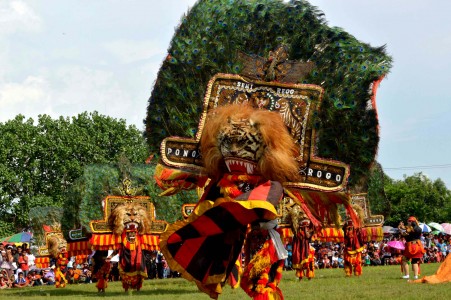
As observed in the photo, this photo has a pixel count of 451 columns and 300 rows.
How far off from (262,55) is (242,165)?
6317 millimetres

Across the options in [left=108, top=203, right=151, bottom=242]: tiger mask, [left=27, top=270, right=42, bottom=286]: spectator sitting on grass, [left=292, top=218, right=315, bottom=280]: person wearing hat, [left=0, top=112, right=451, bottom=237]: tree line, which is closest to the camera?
[left=108, top=203, right=151, bottom=242]: tiger mask

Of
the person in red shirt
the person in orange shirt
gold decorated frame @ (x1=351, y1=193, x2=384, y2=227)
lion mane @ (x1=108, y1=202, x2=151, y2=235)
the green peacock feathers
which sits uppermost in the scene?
the green peacock feathers

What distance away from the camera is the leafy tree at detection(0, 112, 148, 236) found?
50188 mm

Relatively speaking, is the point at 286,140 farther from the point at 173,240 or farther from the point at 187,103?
the point at 187,103

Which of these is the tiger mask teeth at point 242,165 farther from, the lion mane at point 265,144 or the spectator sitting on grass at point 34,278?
the spectator sitting on grass at point 34,278

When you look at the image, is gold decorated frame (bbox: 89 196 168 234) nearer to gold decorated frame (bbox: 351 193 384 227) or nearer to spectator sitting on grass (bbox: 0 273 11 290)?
spectator sitting on grass (bbox: 0 273 11 290)

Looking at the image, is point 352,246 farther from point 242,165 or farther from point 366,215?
point 242,165

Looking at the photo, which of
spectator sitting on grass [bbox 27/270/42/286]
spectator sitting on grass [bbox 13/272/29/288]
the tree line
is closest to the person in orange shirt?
spectator sitting on grass [bbox 27/270/42/286]

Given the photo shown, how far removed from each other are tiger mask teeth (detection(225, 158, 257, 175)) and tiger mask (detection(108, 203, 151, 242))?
830 centimetres

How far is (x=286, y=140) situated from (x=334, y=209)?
1.64 m

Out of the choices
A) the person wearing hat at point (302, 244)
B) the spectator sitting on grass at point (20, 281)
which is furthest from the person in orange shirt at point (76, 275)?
the person wearing hat at point (302, 244)

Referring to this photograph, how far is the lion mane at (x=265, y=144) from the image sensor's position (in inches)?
333

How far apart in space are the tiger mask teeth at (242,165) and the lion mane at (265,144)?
0.36 ft

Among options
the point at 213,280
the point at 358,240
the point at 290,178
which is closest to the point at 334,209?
the point at 290,178
